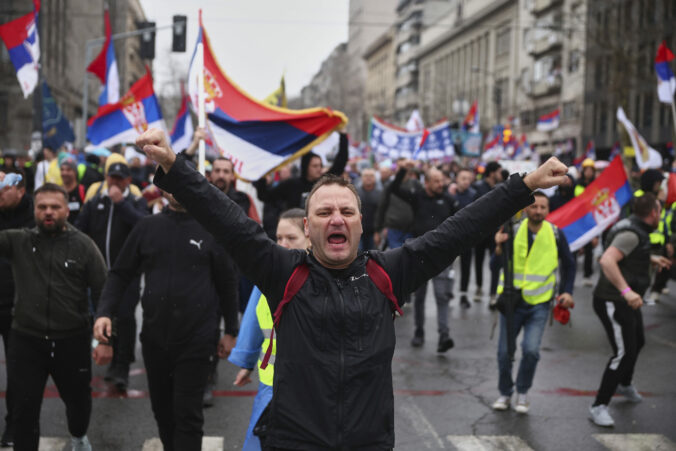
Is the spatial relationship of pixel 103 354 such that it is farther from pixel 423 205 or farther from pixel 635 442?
pixel 423 205

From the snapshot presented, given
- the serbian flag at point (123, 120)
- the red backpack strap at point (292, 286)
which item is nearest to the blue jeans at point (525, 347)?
the red backpack strap at point (292, 286)

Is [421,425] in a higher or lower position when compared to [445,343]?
lower

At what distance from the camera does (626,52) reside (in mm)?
33125

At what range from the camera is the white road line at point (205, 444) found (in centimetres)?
571

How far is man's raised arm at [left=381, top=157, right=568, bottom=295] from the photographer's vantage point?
2916 millimetres

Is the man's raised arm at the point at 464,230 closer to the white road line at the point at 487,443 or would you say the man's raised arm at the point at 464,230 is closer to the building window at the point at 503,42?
the white road line at the point at 487,443

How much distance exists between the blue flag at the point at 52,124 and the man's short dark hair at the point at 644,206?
469 inches

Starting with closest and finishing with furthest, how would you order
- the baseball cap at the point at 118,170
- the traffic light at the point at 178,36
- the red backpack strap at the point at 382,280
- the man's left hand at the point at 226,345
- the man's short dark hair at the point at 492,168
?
the red backpack strap at the point at 382,280
the man's left hand at the point at 226,345
the baseball cap at the point at 118,170
the man's short dark hair at the point at 492,168
the traffic light at the point at 178,36

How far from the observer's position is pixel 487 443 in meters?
6.01

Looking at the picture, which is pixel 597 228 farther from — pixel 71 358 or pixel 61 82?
pixel 61 82

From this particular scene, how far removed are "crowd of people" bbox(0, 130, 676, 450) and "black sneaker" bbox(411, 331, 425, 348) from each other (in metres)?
0.02

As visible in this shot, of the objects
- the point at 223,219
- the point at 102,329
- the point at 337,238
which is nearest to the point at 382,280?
the point at 337,238

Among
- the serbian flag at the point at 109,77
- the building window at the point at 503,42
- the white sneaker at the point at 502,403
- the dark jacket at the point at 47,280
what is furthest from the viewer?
the building window at the point at 503,42

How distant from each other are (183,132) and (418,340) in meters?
7.09
